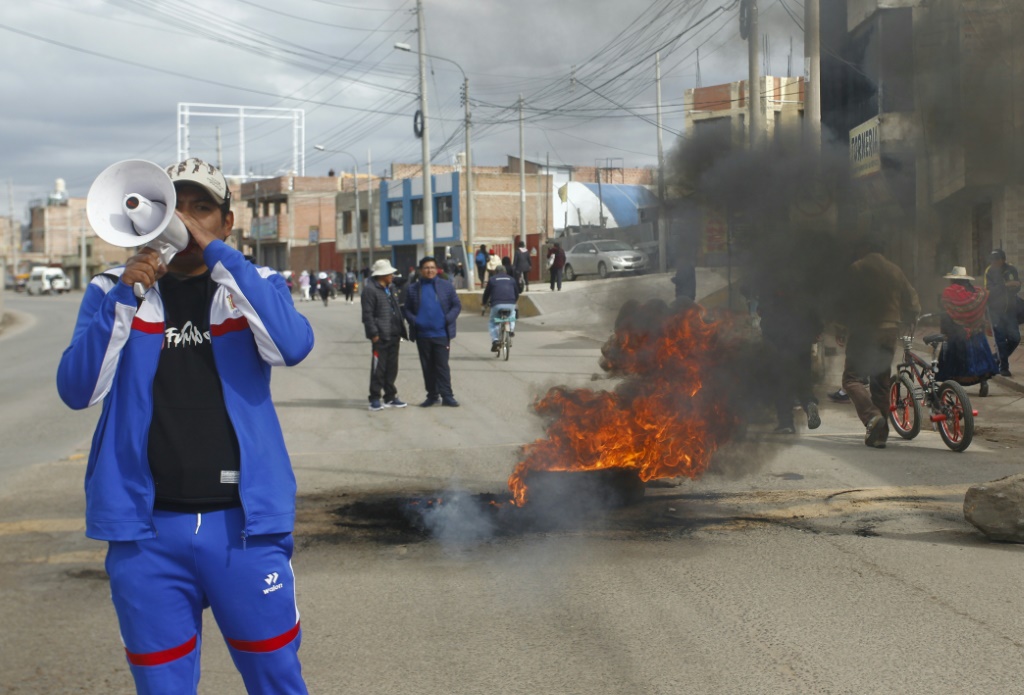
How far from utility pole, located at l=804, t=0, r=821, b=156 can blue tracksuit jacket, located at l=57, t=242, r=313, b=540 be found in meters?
6.57

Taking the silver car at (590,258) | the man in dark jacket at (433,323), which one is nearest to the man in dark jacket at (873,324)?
the man in dark jacket at (433,323)

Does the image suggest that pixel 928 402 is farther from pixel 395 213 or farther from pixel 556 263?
pixel 395 213

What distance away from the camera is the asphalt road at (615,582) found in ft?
12.8

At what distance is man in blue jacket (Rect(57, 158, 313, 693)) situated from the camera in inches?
94.4

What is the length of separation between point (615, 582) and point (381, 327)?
7.95 m

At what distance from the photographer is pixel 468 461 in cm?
873

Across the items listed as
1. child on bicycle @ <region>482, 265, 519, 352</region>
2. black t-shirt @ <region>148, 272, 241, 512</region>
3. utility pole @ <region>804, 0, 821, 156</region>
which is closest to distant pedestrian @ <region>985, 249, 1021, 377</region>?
utility pole @ <region>804, 0, 821, 156</region>

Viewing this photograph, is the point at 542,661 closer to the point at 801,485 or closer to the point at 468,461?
the point at 801,485

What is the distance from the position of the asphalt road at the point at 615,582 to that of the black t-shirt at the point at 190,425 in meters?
1.64

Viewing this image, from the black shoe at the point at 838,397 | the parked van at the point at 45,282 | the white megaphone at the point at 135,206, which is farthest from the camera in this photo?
the parked van at the point at 45,282

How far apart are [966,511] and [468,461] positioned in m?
4.27

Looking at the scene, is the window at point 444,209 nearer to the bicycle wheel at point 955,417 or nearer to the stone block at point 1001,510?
the bicycle wheel at point 955,417

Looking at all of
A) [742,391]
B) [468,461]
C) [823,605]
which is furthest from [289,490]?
[468,461]

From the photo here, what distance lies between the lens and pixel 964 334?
9.33 metres
